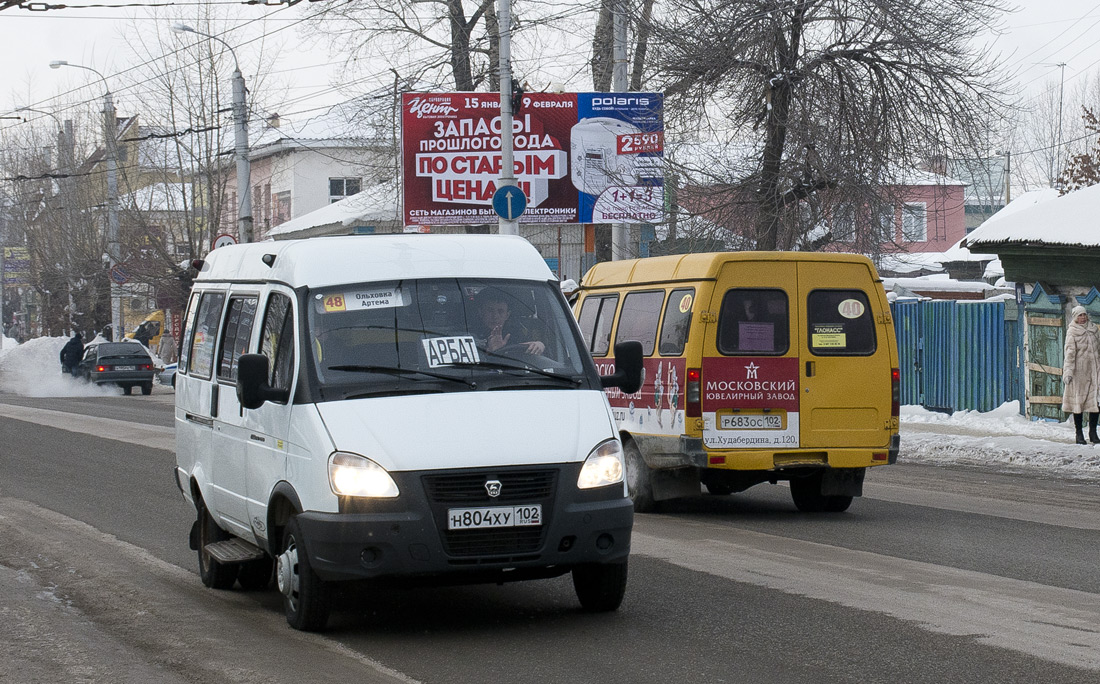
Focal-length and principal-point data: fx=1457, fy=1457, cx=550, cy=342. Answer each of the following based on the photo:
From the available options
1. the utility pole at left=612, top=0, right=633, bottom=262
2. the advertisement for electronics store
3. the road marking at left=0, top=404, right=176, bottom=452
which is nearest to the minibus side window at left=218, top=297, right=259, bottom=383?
the road marking at left=0, top=404, right=176, bottom=452

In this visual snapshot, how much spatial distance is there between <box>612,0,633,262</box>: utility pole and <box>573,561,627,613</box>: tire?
1664 centimetres

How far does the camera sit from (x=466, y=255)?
7898 mm

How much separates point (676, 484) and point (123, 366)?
104 feet

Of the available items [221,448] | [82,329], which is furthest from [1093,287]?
[82,329]

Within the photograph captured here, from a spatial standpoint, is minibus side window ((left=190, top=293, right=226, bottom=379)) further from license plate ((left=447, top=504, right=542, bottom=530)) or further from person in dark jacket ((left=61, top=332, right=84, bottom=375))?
person in dark jacket ((left=61, top=332, right=84, bottom=375))

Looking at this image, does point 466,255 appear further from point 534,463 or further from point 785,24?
point 785,24

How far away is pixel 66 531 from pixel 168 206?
38872 mm

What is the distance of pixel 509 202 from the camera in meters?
23.5

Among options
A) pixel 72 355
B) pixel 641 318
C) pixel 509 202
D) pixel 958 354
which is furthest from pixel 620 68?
pixel 72 355

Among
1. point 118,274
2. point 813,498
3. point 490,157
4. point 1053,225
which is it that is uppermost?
point 490,157

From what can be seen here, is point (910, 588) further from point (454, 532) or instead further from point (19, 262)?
point (19, 262)

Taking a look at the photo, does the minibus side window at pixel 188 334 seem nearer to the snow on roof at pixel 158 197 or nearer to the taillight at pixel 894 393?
the taillight at pixel 894 393

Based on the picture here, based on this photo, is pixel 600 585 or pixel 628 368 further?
pixel 628 368

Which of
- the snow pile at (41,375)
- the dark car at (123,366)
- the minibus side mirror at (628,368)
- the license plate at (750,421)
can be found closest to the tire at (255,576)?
the minibus side mirror at (628,368)
